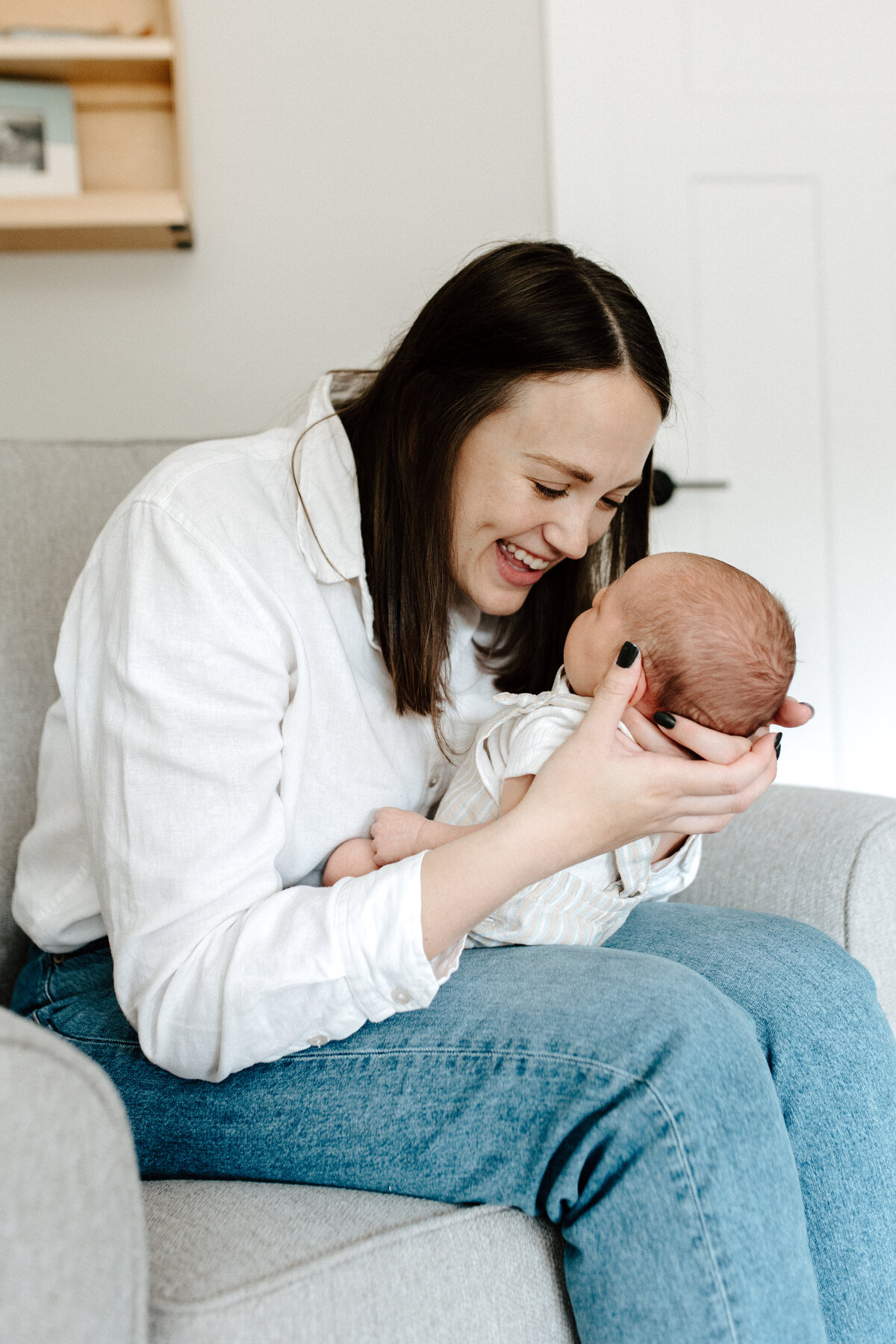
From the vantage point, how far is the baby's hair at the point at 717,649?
0.89 meters

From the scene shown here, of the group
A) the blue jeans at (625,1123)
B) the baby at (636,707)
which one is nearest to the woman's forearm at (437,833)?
the baby at (636,707)

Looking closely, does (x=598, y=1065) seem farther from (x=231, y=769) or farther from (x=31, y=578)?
(x=31, y=578)

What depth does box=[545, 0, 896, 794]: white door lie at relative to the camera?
1930mm

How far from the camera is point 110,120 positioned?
5.79 feet

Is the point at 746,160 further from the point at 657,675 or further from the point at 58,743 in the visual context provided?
the point at 58,743

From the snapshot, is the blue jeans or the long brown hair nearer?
the blue jeans

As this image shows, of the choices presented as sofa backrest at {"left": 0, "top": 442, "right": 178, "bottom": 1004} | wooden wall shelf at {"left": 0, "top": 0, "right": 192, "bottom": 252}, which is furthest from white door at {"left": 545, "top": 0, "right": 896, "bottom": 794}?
sofa backrest at {"left": 0, "top": 442, "right": 178, "bottom": 1004}

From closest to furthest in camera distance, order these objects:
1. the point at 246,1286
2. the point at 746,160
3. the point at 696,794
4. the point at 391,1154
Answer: the point at 246,1286, the point at 391,1154, the point at 696,794, the point at 746,160

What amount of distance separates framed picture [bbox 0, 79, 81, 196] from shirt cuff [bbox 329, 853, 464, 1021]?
1.44m

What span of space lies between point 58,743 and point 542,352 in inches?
22.0

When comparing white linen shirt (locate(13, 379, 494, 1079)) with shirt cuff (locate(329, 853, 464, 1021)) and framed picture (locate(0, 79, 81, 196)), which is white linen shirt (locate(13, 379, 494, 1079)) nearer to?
shirt cuff (locate(329, 853, 464, 1021))

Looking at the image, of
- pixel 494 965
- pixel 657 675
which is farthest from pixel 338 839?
pixel 657 675

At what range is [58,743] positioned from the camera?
95 cm

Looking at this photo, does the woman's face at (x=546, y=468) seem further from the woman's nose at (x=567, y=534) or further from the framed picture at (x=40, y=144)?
the framed picture at (x=40, y=144)
